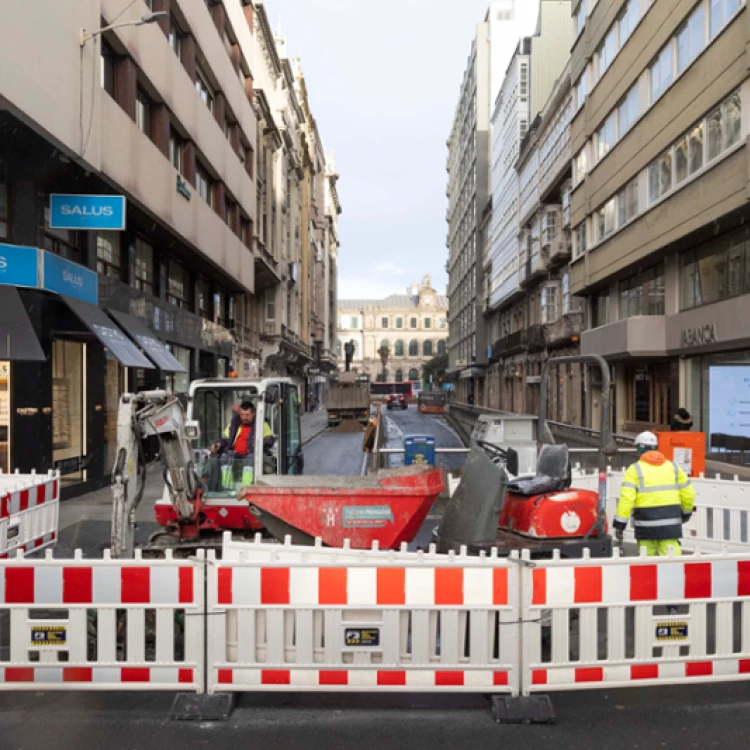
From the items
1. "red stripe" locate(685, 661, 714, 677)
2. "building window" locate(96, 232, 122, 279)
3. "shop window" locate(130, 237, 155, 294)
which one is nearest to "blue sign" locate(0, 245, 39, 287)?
"building window" locate(96, 232, 122, 279)

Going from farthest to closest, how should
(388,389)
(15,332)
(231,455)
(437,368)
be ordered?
(437,368) < (388,389) < (15,332) < (231,455)

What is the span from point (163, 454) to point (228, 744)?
129 inches

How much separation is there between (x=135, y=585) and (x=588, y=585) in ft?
9.98

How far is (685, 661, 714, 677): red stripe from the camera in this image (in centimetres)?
467

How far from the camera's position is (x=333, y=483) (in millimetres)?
6898

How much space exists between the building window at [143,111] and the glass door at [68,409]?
629 centimetres

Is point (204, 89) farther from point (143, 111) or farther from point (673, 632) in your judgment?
point (673, 632)

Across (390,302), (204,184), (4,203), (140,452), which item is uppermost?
(390,302)

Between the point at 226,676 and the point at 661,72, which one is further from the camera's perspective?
the point at 661,72

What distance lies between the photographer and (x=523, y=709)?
450cm

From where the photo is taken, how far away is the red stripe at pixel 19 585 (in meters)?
4.50

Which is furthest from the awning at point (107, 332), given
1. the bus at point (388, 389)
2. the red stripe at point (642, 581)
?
the bus at point (388, 389)

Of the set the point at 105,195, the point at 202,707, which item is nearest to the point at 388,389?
the point at 105,195

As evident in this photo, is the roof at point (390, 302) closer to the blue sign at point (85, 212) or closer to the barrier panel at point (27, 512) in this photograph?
the blue sign at point (85, 212)
